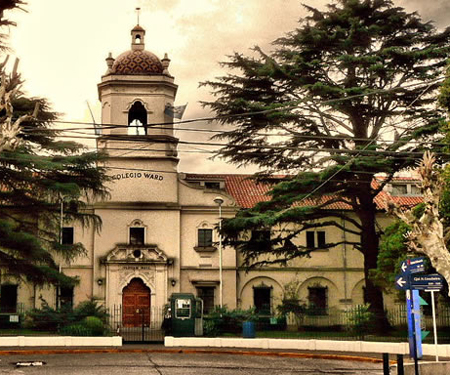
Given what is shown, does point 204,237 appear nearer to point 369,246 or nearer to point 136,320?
point 136,320

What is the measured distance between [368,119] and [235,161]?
7.13m

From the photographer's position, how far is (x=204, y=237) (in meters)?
41.9

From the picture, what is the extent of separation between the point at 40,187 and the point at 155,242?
8.94m

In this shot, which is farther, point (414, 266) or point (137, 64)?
point (137, 64)

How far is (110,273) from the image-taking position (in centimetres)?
3975

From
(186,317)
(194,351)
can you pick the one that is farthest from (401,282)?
(186,317)

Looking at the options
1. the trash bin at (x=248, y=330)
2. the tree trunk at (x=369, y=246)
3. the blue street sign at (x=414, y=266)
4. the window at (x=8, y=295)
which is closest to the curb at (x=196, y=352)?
the trash bin at (x=248, y=330)

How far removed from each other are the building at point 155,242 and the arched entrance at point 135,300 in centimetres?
6

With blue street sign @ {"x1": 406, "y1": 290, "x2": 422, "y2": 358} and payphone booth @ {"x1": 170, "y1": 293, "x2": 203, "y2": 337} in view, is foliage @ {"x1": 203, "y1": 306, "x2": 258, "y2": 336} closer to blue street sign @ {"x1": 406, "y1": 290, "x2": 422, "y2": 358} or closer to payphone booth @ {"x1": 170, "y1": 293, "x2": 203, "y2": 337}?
payphone booth @ {"x1": 170, "y1": 293, "x2": 203, "y2": 337}

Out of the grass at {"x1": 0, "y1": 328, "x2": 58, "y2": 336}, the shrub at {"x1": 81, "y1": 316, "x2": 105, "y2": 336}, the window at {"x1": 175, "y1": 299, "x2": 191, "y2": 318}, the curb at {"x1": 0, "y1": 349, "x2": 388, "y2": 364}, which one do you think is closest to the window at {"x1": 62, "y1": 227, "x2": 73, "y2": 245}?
the grass at {"x1": 0, "y1": 328, "x2": 58, "y2": 336}

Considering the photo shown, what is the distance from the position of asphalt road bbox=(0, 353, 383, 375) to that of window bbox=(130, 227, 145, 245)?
659 inches

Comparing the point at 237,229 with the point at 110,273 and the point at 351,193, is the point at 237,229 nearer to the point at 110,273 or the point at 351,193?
the point at 351,193

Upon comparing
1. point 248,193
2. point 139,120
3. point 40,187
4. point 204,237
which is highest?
point 139,120

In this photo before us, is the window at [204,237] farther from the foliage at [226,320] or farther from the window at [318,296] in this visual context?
the foliage at [226,320]
